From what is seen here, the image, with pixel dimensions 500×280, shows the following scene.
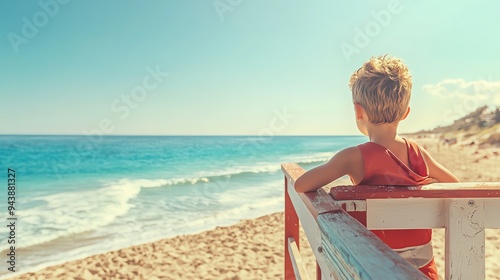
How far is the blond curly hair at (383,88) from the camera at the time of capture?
1.53m

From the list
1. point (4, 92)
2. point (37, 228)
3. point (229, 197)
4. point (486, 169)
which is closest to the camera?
point (37, 228)

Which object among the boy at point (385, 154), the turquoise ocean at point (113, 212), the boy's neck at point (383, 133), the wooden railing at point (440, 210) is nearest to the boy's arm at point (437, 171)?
the boy at point (385, 154)

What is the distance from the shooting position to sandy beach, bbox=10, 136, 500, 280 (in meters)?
5.16

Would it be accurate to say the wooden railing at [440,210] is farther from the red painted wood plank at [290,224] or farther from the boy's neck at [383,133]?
the red painted wood plank at [290,224]

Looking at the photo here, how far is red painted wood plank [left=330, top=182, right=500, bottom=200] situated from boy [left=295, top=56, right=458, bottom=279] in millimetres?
202

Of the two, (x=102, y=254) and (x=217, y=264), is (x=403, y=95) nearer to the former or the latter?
(x=217, y=264)

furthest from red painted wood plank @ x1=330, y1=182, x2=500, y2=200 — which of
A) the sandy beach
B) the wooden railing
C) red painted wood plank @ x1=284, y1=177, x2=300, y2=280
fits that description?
the sandy beach

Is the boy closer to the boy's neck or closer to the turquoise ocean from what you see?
the boy's neck

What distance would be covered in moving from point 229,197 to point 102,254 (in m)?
6.94

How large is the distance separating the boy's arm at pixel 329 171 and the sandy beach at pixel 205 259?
3.87 meters

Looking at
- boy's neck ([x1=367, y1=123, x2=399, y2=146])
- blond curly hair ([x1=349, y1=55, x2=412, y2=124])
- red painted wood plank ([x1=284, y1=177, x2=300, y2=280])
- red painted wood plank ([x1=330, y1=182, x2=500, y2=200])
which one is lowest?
red painted wood plank ([x1=284, y1=177, x2=300, y2=280])

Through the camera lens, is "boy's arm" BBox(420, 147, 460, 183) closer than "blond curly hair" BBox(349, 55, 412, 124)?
No

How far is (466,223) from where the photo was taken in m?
1.26

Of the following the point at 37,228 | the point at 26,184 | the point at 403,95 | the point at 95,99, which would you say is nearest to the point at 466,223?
the point at 403,95
